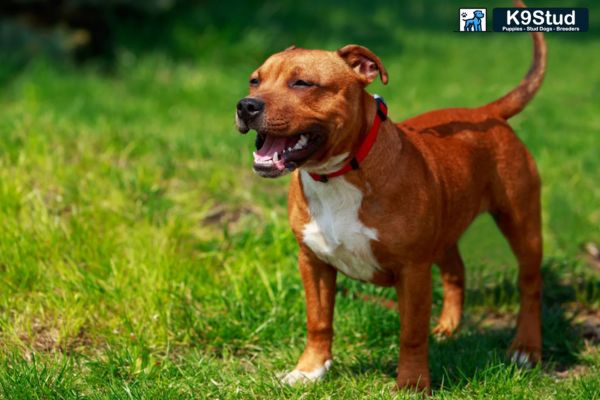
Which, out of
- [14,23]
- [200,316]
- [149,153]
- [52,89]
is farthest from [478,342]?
[14,23]

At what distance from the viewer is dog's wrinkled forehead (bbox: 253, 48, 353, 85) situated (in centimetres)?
408

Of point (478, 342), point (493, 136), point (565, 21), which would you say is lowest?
point (478, 342)

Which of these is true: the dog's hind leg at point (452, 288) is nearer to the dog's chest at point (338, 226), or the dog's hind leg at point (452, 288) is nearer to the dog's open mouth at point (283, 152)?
the dog's chest at point (338, 226)

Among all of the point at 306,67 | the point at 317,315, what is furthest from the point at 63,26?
the point at 306,67

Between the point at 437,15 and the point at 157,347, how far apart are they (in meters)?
11.2

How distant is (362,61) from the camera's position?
14.1 ft

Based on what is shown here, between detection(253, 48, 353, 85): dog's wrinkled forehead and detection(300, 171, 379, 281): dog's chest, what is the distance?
47cm

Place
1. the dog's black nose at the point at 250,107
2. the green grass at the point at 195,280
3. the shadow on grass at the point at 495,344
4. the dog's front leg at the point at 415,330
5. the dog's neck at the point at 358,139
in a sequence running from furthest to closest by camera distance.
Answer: the shadow on grass at the point at 495,344
the green grass at the point at 195,280
the dog's front leg at the point at 415,330
the dog's neck at the point at 358,139
the dog's black nose at the point at 250,107

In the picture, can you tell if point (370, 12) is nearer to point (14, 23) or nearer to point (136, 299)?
point (14, 23)

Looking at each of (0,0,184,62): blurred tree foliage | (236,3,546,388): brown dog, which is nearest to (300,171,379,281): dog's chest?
(236,3,546,388): brown dog

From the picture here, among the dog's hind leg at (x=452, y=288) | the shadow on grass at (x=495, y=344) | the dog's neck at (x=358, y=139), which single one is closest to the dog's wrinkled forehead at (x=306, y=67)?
the dog's neck at (x=358, y=139)

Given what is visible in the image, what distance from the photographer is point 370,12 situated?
14258mm

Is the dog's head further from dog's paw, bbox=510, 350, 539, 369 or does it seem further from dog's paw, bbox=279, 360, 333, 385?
dog's paw, bbox=510, 350, 539, 369

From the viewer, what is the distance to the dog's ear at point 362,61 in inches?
167
